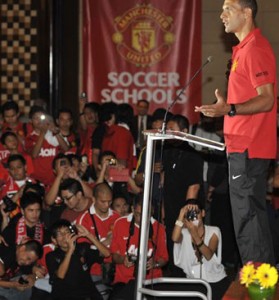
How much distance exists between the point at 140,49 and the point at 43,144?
1.96 m

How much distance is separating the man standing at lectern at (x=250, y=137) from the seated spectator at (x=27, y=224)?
2.70m

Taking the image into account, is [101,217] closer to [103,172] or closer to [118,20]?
[103,172]

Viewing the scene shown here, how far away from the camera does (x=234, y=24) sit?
12.2 ft

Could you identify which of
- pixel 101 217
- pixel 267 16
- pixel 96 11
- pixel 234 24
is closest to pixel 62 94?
pixel 96 11

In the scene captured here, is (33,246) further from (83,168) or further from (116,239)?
(83,168)

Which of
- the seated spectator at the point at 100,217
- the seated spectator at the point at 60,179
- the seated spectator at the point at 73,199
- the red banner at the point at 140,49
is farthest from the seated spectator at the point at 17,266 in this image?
the red banner at the point at 140,49

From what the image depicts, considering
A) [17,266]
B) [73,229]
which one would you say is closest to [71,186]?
[73,229]

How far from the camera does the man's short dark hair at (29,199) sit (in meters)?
6.16

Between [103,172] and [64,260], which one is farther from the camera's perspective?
[103,172]

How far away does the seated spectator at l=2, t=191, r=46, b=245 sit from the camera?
6160 mm

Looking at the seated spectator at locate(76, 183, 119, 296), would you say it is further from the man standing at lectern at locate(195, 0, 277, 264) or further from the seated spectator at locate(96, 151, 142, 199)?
the man standing at lectern at locate(195, 0, 277, 264)

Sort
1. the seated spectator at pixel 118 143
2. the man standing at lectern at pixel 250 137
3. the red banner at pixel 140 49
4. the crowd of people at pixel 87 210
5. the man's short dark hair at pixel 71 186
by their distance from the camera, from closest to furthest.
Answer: the man standing at lectern at pixel 250 137 → the crowd of people at pixel 87 210 → the man's short dark hair at pixel 71 186 → the seated spectator at pixel 118 143 → the red banner at pixel 140 49

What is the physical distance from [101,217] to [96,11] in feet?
10.2

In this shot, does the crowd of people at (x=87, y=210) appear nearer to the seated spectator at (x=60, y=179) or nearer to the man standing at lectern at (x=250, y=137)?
the seated spectator at (x=60, y=179)
